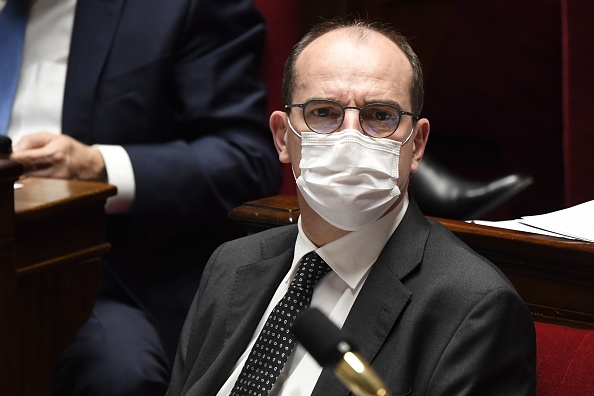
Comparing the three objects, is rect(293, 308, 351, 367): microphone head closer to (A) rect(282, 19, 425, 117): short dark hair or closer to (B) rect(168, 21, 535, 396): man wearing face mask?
(B) rect(168, 21, 535, 396): man wearing face mask

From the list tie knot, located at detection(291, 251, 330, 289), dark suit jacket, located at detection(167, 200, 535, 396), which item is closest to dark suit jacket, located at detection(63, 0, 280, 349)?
dark suit jacket, located at detection(167, 200, 535, 396)

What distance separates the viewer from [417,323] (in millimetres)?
1120

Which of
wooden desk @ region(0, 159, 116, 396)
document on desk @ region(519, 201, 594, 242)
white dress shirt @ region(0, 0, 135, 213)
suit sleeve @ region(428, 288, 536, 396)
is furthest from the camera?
white dress shirt @ region(0, 0, 135, 213)

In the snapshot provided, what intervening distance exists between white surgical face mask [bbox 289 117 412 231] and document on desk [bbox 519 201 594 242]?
243 mm

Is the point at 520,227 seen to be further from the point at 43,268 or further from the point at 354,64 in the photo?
the point at 43,268

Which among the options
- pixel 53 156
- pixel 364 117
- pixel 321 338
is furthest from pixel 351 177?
pixel 53 156

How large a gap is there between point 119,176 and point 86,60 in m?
0.24

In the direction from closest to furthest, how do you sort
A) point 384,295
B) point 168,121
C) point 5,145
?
point 384,295
point 5,145
point 168,121

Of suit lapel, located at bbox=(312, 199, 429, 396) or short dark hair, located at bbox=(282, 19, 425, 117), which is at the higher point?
short dark hair, located at bbox=(282, 19, 425, 117)

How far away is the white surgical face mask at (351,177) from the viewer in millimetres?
1169

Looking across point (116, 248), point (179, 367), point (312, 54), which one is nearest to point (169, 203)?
point (116, 248)

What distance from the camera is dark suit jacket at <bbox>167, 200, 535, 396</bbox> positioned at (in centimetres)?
107

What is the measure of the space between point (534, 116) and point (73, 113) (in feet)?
2.77

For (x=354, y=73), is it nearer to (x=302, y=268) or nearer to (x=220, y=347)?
(x=302, y=268)
